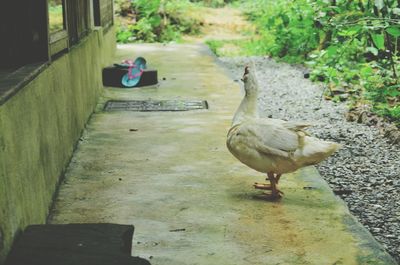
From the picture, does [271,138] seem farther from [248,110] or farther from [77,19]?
[77,19]

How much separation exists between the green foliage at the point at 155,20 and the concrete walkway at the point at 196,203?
1254 cm

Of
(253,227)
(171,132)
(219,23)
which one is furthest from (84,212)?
(219,23)

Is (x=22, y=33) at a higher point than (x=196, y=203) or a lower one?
higher

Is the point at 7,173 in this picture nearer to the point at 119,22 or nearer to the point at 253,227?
the point at 253,227

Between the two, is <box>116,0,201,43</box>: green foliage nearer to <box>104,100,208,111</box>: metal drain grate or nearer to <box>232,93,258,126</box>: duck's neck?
<box>104,100,208,111</box>: metal drain grate

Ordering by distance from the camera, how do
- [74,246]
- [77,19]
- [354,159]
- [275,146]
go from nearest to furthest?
[74,246] → [275,146] → [354,159] → [77,19]

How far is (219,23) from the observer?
79.5 ft

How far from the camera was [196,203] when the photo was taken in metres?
4.52

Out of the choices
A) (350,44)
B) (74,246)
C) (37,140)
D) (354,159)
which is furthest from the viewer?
(350,44)

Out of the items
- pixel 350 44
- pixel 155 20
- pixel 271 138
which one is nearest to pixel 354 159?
pixel 350 44

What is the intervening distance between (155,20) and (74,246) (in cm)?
1795

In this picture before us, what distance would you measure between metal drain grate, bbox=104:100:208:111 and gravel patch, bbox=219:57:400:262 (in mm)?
1104

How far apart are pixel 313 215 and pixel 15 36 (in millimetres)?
2471

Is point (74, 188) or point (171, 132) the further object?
point (171, 132)
